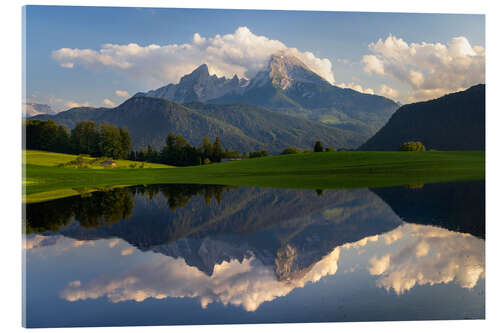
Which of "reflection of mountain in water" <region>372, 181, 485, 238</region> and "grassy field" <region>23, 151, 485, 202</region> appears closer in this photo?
"reflection of mountain in water" <region>372, 181, 485, 238</region>

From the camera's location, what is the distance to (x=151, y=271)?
9578 mm

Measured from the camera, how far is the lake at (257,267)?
27.2 feet

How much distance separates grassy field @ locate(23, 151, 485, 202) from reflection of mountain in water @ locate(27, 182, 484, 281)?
3.37 metres

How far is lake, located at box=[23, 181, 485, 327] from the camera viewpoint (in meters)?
8.30

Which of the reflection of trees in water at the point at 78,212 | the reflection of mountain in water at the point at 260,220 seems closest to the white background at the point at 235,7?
the reflection of mountain in water at the point at 260,220

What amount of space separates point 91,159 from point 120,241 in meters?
28.0

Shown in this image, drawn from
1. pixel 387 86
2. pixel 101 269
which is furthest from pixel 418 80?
pixel 101 269

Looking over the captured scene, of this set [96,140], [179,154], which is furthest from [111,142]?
[179,154]

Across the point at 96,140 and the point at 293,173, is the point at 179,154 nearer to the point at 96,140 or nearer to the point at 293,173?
the point at 96,140

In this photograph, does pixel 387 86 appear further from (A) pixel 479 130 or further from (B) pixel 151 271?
(B) pixel 151 271

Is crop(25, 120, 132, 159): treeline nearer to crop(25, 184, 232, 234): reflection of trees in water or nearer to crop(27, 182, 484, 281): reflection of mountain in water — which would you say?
crop(25, 184, 232, 234): reflection of trees in water

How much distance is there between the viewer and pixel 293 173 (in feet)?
131

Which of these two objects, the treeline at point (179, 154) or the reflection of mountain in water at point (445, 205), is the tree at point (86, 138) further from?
the reflection of mountain in water at point (445, 205)

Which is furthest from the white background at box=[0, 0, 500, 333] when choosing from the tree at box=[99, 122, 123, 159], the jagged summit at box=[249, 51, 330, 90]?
the tree at box=[99, 122, 123, 159]
